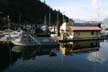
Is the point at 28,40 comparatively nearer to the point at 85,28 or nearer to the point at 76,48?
the point at 76,48

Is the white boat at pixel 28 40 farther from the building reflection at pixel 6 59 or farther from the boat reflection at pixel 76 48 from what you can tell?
the building reflection at pixel 6 59

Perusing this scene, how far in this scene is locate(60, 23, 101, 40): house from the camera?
4894 centimetres

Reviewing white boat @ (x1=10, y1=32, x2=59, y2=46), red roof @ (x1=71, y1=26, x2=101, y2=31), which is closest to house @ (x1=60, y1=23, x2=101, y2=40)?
red roof @ (x1=71, y1=26, x2=101, y2=31)

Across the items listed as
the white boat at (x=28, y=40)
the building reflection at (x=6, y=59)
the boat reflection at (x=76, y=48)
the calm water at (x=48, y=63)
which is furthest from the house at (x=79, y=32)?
the calm water at (x=48, y=63)

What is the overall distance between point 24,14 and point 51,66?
69103 millimetres

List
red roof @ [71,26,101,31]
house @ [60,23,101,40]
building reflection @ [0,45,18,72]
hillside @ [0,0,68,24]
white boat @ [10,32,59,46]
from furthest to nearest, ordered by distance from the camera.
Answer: hillside @ [0,0,68,24]
red roof @ [71,26,101,31]
house @ [60,23,101,40]
white boat @ [10,32,59,46]
building reflection @ [0,45,18,72]

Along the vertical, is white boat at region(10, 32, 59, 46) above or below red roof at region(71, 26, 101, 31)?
below

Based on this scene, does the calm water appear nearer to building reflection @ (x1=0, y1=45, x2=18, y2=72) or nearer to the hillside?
building reflection @ (x1=0, y1=45, x2=18, y2=72)

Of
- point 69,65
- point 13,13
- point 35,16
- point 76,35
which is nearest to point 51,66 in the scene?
point 69,65

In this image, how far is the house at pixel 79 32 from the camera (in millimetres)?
48938

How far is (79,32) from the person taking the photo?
50188mm

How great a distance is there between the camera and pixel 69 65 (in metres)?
25.8

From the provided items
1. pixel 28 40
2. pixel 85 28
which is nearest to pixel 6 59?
pixel 28 40

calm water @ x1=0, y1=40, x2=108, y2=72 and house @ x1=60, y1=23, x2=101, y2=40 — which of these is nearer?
calm water @ x1=0, y1=40, x2=108, y2=72
